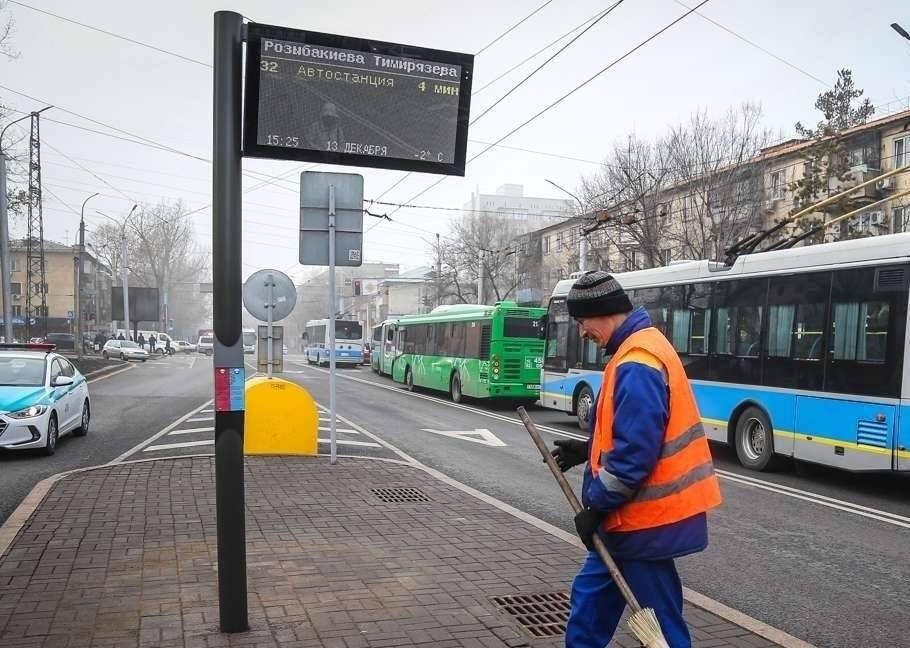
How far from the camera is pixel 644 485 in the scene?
2.91 metres

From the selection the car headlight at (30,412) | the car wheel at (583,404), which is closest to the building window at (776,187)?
the car wheel at (583,404)

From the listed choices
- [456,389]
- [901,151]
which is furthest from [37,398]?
[901,151]

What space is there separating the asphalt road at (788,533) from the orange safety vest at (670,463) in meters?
2.24

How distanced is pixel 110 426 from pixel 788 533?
1191 cm

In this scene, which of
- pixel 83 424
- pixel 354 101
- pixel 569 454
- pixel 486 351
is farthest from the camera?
pixel 486 351

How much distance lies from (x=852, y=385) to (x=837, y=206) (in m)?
21.9

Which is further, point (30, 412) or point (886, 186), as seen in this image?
point (886, 186)

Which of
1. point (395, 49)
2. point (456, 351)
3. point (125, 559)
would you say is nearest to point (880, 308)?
point (395, 49)

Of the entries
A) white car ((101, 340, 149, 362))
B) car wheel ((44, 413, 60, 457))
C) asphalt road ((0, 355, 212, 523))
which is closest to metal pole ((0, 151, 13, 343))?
asphalt road ((0, 355, 212, 523))

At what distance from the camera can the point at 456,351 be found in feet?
74.8

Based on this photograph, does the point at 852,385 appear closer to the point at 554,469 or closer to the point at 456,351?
the point at 554,469

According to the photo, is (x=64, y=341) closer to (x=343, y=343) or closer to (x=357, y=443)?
(x=343, y=343)

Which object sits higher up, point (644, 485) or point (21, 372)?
point (644, 485)

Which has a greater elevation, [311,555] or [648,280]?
[648,280]
